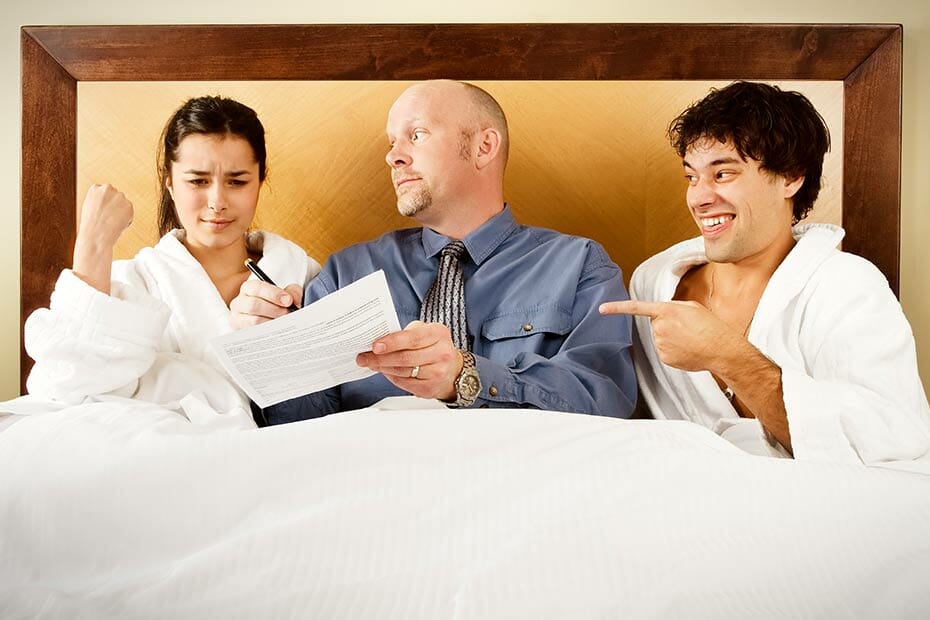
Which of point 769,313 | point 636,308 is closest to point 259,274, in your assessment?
point 636,308

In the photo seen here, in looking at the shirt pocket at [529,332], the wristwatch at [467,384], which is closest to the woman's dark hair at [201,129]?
the shirt pocket at [529,332]

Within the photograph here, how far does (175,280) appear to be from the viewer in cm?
188

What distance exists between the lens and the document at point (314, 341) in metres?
1.34

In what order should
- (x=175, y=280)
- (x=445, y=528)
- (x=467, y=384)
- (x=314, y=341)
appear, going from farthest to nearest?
(x=175, y=280) → (x=467, y=384) → (x=314, y=341) → (x=445, y=528)

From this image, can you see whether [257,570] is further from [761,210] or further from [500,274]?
[761,210]

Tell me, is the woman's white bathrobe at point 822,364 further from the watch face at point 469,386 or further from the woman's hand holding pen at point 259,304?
the woman's hand holding pen at point 259,304

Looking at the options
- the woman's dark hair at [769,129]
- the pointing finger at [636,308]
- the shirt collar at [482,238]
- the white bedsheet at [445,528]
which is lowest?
the white bedsheet at [445,528]

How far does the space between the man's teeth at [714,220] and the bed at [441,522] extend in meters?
0.64

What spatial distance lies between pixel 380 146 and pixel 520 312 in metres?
0.57

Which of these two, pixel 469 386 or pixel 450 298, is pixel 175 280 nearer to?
pixel 450 298

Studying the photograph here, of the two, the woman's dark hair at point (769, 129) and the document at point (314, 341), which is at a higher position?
the woman's dark hair at point (769, 129)

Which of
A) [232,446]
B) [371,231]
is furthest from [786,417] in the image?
[371,231]

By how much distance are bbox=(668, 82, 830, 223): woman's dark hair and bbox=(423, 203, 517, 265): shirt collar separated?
41cm

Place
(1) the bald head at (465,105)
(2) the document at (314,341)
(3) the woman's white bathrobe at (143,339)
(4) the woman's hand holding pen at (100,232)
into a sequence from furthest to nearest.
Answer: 1. (1) the bald head at (465,105)
2. (4) the woman's hand holding pen at (100,232)
3. (3) the woman's white bathrobe at (143,339)
4. (2) the document at (314,341)
